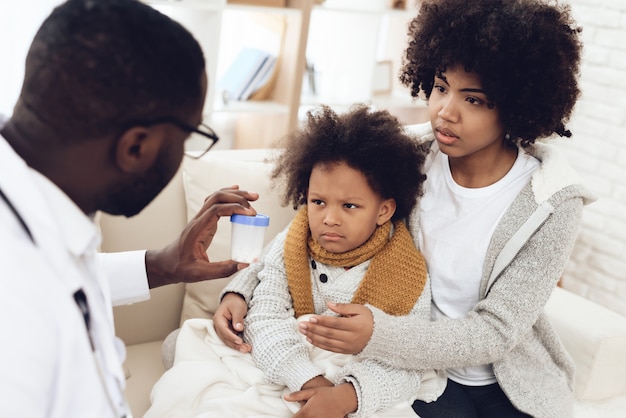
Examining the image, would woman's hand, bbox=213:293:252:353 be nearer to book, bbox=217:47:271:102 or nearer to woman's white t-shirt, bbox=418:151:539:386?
woman's white t-shirt, bbox=418:151:539:386

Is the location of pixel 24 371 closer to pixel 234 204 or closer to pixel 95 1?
pixel 95 1

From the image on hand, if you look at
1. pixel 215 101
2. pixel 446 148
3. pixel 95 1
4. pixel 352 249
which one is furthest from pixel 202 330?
pixel 215 101

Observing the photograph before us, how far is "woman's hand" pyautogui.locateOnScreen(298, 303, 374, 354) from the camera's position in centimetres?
141

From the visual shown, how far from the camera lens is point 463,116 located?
1540mm

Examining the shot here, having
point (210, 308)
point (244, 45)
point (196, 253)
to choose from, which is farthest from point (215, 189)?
point (244, 45)

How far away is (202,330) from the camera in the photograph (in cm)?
165

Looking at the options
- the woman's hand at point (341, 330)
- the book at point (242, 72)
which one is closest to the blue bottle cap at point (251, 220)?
the woman's hand at point (341, 330)

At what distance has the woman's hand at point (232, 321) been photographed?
1.57 meters

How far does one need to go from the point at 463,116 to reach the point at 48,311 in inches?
37.4

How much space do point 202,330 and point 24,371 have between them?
2.66 feet

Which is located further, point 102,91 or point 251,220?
point 251,220

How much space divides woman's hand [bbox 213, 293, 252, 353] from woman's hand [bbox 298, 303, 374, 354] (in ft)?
0.64

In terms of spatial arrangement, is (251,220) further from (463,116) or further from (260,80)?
(260,80)

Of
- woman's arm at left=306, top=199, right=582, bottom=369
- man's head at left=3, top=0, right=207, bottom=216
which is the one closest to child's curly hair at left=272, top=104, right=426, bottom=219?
woman's arm at left=306, top=199, right=582, bottom=369
